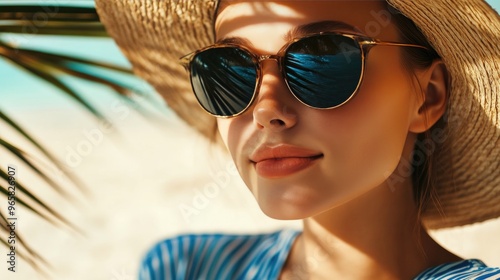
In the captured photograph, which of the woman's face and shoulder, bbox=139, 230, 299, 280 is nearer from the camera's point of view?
the woman's face

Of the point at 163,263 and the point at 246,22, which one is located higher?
the point at 246,22

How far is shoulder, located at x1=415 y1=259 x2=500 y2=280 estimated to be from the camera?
1295 millimetres

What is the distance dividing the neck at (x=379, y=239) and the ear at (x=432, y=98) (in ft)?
0.51

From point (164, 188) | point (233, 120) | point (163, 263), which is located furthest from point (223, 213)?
point (233, 120)

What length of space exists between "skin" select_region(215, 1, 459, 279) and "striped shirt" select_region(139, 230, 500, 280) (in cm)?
18

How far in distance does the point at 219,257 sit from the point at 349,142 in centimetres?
58

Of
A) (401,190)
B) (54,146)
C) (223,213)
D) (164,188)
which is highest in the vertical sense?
(54,146)

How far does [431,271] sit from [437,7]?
528 millimetres

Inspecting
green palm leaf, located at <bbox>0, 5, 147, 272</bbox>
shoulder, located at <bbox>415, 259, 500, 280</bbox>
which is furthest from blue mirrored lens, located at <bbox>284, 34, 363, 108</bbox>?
green palm leaf, located at <bbox>0, 5, 147, 272</bbox>

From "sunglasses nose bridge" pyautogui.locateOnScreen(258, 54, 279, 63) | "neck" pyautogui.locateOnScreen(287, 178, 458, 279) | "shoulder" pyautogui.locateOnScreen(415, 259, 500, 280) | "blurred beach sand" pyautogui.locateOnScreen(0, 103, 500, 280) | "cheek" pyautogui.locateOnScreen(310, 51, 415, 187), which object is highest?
"blurred beach sand" pyautogui.locateOnScreen(0, 103, 500, 280)

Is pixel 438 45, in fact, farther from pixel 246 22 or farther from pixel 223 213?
pixel 223 213

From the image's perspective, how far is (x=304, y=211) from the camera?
131cm

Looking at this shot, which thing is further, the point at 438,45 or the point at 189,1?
the point at 189,1

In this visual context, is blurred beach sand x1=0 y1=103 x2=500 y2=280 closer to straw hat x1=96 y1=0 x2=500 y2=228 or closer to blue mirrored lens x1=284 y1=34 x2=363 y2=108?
→ straw hat x1=96 y1=0 x2=500 y2=228
